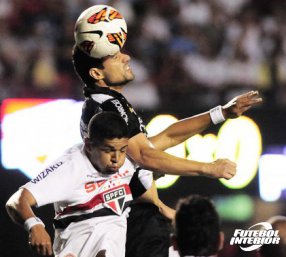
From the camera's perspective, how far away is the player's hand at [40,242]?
5.41 meters

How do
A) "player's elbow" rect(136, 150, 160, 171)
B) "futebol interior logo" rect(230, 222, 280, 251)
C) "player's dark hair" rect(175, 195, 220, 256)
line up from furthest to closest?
"player's elbow" rect(136, 150, 160, 171) < "futebol interior logo" rect(230, 222, 280, 251) < "player's dark hair" rect(175, 195, 220, 256)

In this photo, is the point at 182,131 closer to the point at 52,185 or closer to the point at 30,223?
the point at 52,185

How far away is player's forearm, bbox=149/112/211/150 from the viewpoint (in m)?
6.82

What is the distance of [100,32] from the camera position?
658 cm

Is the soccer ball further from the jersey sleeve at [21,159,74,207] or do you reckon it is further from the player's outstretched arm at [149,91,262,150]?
the jersey sleeve at [21,159,74,207]

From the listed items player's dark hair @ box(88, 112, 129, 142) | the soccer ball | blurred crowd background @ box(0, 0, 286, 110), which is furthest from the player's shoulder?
blurred crowd background @ box(0, 0, 286, 110)

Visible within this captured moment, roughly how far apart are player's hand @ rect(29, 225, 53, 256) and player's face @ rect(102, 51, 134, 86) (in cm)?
152

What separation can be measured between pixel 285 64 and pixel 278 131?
8.68 ft

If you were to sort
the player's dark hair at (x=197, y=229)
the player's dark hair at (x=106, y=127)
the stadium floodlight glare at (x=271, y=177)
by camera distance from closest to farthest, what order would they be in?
the player's dark hair at (x=197, y=229)
the player's dark hair at (x=106, y=127)
the stadium floodlight glare at (x=271, y=177)

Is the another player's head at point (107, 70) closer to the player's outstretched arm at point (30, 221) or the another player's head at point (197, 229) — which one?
the player's outstretched arm at point (30, 221)

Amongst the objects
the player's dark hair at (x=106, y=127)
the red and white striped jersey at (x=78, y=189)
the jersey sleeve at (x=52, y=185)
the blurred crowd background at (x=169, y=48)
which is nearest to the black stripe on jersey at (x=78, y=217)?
the red and white striped jersey at (x=78, y=189)

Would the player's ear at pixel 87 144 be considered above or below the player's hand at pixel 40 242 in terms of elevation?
above

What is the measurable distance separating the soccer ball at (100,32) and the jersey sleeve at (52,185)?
973 millimetres

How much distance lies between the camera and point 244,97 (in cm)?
660
